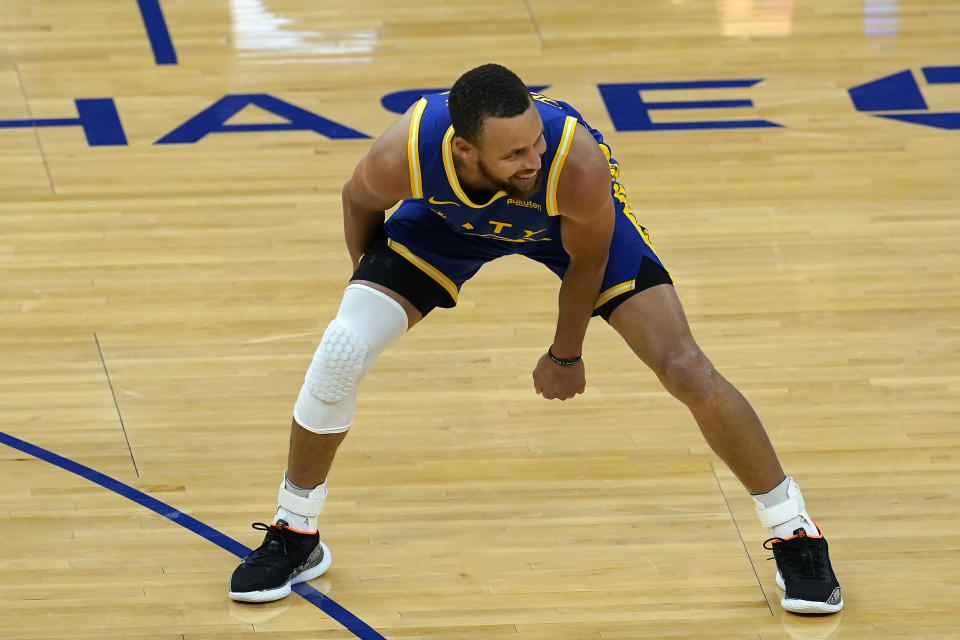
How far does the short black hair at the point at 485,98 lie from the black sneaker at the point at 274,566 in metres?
1.19

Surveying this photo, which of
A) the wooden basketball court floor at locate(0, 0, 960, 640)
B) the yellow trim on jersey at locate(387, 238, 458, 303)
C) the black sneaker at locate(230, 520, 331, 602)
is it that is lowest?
the wooden basketball court floor at locate(0, 0, 960, 640)

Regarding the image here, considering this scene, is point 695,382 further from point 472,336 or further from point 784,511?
point 472,336

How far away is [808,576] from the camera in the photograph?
11.5 feet

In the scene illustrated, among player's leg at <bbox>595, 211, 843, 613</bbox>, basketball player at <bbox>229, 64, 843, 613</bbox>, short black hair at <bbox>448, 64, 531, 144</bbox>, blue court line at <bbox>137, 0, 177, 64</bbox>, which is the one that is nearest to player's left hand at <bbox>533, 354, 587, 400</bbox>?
basketball player at <bbox>229, 64, 843, 613</bbox>

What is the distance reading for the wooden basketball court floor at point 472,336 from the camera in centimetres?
365

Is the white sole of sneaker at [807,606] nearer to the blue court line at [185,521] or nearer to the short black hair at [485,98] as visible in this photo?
the blue court line at [185,521]

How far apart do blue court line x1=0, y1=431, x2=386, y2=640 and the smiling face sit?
1170 mm

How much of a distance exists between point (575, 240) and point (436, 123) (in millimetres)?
424

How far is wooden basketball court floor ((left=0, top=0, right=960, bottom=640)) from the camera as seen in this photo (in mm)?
3650

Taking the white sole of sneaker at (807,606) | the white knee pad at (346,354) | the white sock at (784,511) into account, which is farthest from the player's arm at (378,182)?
the white sole of sneaker at (807,606)

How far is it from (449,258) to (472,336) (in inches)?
47.3

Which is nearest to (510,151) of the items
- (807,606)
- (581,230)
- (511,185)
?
(511,185)

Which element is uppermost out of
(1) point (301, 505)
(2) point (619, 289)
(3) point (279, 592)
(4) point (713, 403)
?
(2) point (619, 289)

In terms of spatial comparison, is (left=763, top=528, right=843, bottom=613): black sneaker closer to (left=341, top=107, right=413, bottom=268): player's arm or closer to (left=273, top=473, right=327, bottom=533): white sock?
(left=273, top=473, right=327, bottom=533): white sock
